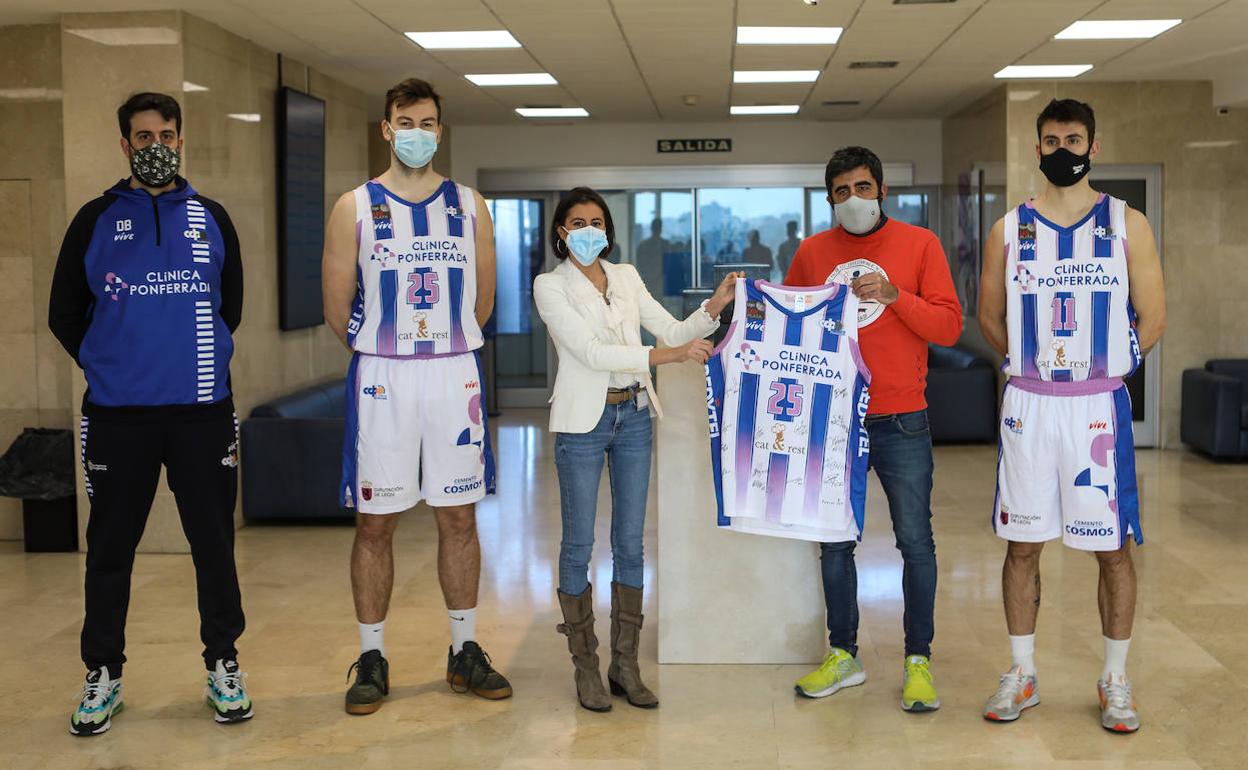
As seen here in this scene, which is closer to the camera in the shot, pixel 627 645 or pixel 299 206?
pixel 627 645

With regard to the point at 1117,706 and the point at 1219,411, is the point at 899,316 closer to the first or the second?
the point at 1117,706

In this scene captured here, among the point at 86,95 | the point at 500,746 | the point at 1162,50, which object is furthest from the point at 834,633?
the point at 1162,50

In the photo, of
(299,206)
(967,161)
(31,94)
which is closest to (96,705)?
(31,94)

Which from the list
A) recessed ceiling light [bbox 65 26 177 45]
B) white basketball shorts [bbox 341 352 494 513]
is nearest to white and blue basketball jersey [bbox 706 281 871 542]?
white basketball shorts [bbox 341 352 494 513]

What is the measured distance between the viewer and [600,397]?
13.5ft

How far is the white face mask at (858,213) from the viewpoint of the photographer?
408cm

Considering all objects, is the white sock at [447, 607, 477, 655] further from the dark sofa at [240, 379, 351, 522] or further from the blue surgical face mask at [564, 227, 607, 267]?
the dark sofa at [240, 379, 351, 522]

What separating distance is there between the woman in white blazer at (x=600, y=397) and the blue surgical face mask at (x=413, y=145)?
46 centimetres

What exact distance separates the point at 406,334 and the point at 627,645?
1238 millimetres

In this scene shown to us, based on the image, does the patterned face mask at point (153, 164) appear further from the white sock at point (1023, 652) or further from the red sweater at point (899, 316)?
the white sock at point (1023, 652)

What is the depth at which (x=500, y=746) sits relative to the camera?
405cm

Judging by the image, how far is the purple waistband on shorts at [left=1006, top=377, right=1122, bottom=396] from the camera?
3.99 meters

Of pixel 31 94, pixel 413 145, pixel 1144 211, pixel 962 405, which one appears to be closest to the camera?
pixel 413 145

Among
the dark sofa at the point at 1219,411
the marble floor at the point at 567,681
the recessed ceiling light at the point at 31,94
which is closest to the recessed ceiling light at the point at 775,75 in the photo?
the dark sofa at the point at 1219,411
